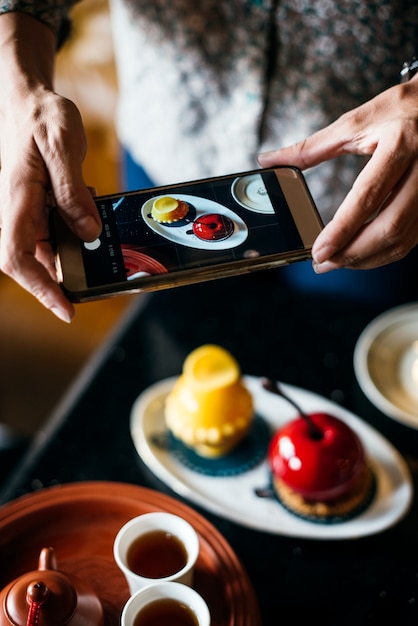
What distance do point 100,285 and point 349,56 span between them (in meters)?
0.50

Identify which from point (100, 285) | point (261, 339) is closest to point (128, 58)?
point (261, 339)

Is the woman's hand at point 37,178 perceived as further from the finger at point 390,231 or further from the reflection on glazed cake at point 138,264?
the finger at point 390,231

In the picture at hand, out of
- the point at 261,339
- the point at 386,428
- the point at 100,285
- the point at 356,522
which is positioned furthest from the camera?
the point at 261,339

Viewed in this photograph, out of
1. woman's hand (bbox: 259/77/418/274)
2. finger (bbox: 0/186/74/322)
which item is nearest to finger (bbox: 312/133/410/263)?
woman's hand (bbox: 259/77/418/274)

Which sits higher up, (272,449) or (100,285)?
(100,285)

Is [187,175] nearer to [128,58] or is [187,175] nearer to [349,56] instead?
[128,58]

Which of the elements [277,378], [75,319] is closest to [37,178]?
[277,378]

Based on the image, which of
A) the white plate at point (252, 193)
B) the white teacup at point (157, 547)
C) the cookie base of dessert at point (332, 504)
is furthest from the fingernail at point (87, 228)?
the cookie base of dessert at point (332, 504)

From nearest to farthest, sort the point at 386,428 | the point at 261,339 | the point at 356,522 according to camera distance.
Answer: the point at 356,522, the point at 386,428, the point at 261,339

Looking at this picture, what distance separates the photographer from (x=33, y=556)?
2.13ft

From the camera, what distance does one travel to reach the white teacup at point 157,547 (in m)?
0.59

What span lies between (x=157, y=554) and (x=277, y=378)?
15.5 inches

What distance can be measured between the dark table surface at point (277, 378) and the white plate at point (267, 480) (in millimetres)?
16

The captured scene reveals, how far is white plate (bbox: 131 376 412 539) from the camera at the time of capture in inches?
30.5
